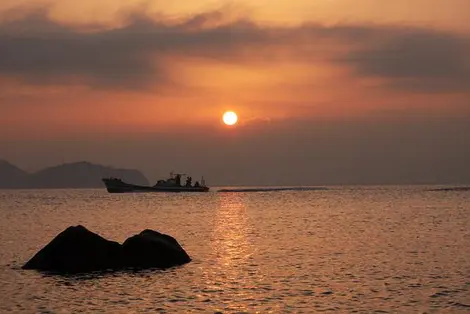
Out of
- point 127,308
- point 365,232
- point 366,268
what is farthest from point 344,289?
point 365,232

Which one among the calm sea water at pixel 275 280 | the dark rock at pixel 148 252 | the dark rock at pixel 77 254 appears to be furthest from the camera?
the dark rock at pixel 148 252

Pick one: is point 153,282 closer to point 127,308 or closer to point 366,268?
point 127,308

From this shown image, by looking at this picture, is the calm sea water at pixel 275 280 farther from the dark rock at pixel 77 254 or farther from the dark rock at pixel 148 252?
the dark rock at pixel 77 254

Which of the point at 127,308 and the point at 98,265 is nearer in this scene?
the point at 127,308

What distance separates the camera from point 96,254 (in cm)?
4138

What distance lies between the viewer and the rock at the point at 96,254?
134 feet

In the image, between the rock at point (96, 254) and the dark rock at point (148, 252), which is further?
the dark rock at point (148, 252)

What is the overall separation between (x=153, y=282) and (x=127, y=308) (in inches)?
259

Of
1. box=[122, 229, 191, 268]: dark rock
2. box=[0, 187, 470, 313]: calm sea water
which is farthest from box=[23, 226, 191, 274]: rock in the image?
box=[0, 187, 470, 313]: calm sea water

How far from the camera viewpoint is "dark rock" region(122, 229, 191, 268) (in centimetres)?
4219

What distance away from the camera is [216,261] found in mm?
46469

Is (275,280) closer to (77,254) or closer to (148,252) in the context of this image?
(148,252)

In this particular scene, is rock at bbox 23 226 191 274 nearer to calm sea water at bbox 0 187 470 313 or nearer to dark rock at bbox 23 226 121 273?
dark rock at bbox 23 226 121 273

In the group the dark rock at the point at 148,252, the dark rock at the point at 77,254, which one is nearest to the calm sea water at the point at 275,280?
the dark rock at the point at 148,252
